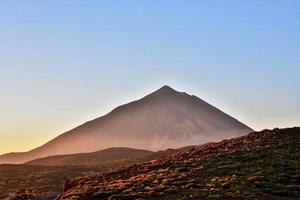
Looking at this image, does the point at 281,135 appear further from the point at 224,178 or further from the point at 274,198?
Result: the point at 274,198

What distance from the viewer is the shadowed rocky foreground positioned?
39.5m

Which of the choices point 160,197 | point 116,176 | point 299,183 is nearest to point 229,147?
point 116,176

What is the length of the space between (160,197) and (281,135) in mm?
28344

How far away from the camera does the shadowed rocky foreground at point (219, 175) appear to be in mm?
39500

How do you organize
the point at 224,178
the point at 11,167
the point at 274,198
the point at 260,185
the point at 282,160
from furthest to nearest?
the point at 11,167, the point at 282,160, the point at 224,178, the point at 260,185, the point at 274,198

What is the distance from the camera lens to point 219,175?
46.5 metres

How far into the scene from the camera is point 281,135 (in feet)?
204

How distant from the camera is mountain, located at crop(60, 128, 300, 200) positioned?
3944cm

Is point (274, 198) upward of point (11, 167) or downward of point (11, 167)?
downward

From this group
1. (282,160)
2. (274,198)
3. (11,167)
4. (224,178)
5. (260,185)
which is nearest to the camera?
(274,198)

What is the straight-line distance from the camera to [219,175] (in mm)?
46469

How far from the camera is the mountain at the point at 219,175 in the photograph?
1553 inches

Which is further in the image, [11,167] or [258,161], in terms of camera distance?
[11,167]

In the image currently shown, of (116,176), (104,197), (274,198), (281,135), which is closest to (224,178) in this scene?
(274,198)
